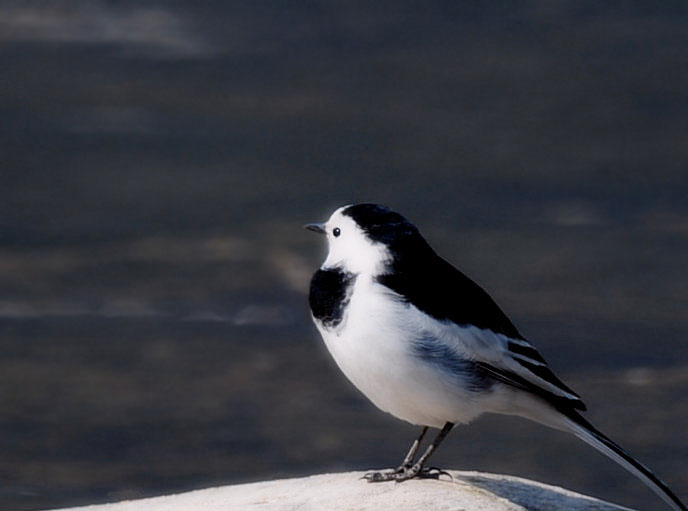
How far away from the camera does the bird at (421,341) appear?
10.1 metres

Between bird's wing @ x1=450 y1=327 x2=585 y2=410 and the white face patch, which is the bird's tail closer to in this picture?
bird's wing @ x1=450 y1=327 x2=585 y2=410

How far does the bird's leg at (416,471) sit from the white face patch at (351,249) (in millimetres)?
934

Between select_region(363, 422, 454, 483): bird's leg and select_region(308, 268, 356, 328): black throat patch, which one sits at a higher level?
select_region(308, 268, 356, 328): black throat patch

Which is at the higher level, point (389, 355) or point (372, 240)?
point (372, 240)

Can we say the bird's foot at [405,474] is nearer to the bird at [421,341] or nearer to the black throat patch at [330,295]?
the bird at [421,341]

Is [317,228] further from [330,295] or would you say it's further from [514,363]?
[514,363]

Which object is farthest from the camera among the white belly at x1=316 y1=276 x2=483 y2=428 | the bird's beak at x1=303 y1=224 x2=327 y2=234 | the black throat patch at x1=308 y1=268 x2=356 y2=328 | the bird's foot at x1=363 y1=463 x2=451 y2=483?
the bird's beak at x1=303 y1=224 x2=327 y2=234

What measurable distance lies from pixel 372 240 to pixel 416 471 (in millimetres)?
1162

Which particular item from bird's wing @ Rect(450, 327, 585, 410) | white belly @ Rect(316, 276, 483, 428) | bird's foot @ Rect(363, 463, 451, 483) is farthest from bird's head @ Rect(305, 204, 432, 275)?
bird's foot @ Rect(363, 463, 451, 483)

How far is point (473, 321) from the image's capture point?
10.4m

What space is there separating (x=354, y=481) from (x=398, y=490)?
28 cm

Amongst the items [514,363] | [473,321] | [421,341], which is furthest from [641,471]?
[421,341]

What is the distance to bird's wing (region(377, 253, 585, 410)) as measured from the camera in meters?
10.2

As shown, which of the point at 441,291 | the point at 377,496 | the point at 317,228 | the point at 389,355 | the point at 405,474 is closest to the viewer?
the point at 389,355
